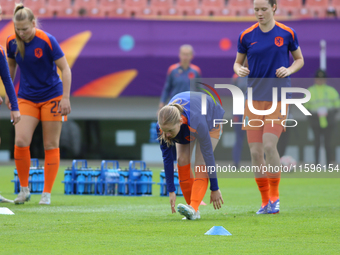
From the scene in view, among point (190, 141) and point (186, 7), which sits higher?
point (186, 7)

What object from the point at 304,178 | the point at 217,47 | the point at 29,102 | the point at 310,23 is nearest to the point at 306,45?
the point at 310,23

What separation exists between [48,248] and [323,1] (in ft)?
48.5

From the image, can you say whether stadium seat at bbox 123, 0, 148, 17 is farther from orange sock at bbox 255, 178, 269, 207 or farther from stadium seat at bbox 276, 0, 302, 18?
orange sock at bbox 255, 178, 269, 207

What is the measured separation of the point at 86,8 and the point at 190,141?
40.8ft

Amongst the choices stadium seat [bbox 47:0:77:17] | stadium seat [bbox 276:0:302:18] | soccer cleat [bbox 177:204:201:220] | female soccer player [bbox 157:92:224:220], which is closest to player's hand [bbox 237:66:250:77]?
female soccer player [bbox 157:92:224:220]

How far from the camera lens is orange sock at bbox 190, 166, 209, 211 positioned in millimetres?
4316

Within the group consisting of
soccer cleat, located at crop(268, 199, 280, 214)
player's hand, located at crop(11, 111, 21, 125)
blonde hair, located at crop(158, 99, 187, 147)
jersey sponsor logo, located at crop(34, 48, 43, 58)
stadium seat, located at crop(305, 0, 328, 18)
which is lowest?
soccer cleat, located at crop(268, 199, 280, 214)

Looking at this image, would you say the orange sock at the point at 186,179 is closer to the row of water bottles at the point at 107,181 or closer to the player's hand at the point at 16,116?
the player's hand at the point at 16,116

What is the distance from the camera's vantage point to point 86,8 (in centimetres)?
1603

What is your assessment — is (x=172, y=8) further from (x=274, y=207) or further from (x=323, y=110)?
(x=274, y=207)

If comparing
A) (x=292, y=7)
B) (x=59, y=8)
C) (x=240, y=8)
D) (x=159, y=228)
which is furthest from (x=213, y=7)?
(x=159, y=228)

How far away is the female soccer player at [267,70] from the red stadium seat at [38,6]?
12.5 meters

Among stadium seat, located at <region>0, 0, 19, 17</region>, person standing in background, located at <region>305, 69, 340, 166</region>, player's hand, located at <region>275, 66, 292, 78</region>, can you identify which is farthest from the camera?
stadium seat, located at <region>0, 0, 19, 17</region>

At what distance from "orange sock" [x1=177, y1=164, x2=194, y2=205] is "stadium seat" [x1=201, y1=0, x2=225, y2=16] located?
39.5 ft
